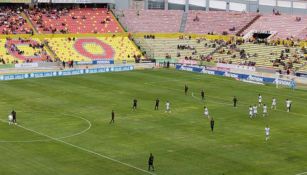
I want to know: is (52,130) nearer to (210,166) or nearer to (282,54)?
(210,166)

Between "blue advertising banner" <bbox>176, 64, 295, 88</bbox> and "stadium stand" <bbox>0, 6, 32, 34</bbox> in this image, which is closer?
"blue advertising banner" <bbox>176, 64, 295, 88</bbox>

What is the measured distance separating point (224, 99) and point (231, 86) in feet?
37.0

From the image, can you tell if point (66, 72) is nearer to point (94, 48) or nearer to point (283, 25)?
point (94, 48)

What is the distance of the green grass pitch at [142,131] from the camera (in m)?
44.6

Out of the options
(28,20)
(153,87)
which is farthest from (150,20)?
(153,87)

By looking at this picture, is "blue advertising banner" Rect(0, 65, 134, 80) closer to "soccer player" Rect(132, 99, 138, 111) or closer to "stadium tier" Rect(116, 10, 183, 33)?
"stadium tier" Rect(116, 10, 183, 33)

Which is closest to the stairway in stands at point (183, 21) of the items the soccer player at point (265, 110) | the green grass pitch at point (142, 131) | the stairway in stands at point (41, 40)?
the stairway in stands at point (41, 40)

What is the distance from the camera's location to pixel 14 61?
99.1 metres

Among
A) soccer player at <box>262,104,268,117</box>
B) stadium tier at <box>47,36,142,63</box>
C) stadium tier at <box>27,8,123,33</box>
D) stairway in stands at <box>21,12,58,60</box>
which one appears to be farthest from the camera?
stadium tier at <box>27,8,123,33</box>

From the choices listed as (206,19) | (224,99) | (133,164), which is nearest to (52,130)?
(133,164)

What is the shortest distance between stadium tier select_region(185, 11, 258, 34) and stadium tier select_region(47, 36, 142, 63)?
16.4 meters

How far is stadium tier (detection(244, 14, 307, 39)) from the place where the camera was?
114312 millimetres

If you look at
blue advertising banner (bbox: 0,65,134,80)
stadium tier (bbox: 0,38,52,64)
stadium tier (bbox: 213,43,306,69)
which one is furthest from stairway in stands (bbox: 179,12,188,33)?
stadium tier (bbox: 0,38,52,64)

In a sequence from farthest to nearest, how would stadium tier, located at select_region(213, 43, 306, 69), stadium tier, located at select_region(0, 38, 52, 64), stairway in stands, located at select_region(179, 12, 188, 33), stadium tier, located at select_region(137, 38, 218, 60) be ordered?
stairway in stands, located at select_region(179, 12, 188, 33) → stadium tier, located at select_region(137, 38, 218, 60) → stadium tier, located at select_region(0, 38, 52, 64) → stadium tier, located at select_region(213, 43, 306, 69)
